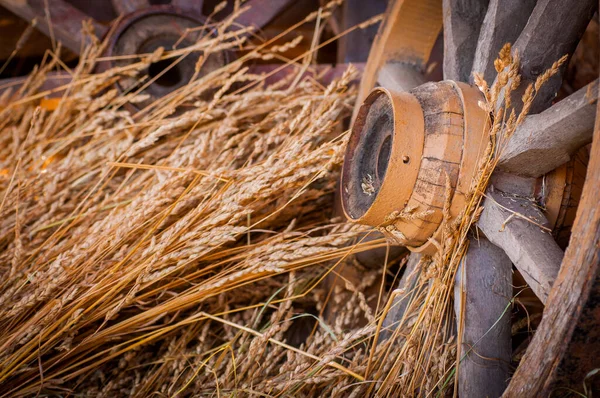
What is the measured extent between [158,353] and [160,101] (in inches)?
26.7

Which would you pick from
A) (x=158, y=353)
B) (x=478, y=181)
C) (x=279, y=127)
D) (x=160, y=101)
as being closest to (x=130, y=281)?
(x=158, y=353)

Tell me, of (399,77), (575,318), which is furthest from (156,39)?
(575,318)

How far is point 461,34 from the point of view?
105 cm

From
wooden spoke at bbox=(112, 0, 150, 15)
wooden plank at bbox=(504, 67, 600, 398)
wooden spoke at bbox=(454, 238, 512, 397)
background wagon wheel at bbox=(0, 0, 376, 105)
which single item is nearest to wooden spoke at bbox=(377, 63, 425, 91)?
background wagon wheel at bbox=(0, 0, 376, 105)

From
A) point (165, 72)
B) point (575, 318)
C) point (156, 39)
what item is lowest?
point (575, 318)

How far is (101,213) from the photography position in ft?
4.01

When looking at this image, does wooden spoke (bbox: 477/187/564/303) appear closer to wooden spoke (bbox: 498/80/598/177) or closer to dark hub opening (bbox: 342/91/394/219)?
wooden spoke (bbox: 498/80/598/177)

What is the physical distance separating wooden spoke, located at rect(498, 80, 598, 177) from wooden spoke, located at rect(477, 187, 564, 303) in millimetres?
59

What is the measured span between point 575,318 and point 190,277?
0.78 meters

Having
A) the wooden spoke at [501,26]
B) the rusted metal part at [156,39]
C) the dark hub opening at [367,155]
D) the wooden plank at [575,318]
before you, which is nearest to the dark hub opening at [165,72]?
the rusted metal part at [156,39]

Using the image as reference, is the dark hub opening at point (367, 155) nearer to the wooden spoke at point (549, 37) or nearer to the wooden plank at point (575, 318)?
the wooden spoke at point (549, 37)

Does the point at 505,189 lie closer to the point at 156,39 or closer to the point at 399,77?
the point at 399,77

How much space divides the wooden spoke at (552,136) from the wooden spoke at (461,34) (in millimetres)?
274

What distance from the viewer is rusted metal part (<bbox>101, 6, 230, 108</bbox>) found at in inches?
58.0
